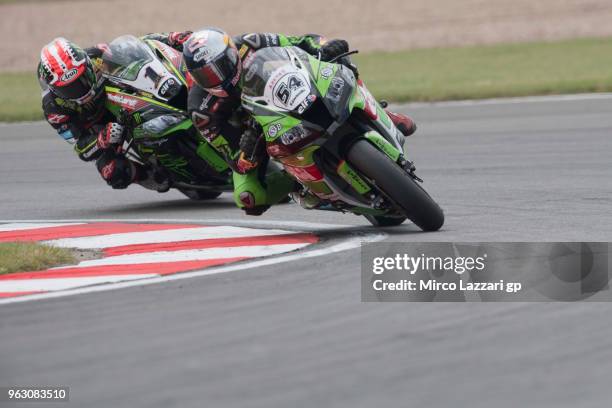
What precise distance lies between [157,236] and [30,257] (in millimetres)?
1353

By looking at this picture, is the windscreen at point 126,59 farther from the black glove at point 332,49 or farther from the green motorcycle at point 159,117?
the black glove at point 332,49

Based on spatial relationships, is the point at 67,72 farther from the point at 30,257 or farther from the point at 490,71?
the point at 490,71

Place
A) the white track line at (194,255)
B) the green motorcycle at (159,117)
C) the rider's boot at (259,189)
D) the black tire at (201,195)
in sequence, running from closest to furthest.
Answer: the white track line at (194,255)
the rider's boot at (259,189)
the green motorcycle at (159,117)
the black tire at (201,195)

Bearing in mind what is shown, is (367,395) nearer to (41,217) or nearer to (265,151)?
(265,151)

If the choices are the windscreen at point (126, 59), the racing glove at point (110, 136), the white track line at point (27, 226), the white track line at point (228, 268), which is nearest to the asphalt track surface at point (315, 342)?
the white track line at point (228, 268)

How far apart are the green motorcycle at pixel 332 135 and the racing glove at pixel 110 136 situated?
292cm

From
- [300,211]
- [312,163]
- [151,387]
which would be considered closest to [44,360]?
[151,387]

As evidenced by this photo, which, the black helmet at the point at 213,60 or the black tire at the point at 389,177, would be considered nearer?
the black tire at the point at 389,177

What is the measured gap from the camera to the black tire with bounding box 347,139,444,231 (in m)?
7.54

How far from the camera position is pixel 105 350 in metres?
5.20

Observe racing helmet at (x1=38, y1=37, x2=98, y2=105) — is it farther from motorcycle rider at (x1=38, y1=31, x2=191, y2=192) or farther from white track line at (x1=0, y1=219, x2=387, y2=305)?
white track line at (x1=0, y1=219, x2=387, y2=305)

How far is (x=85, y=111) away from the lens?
10.8 meters

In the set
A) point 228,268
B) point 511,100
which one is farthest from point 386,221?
point 511,100

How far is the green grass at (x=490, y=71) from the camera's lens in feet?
58.2
